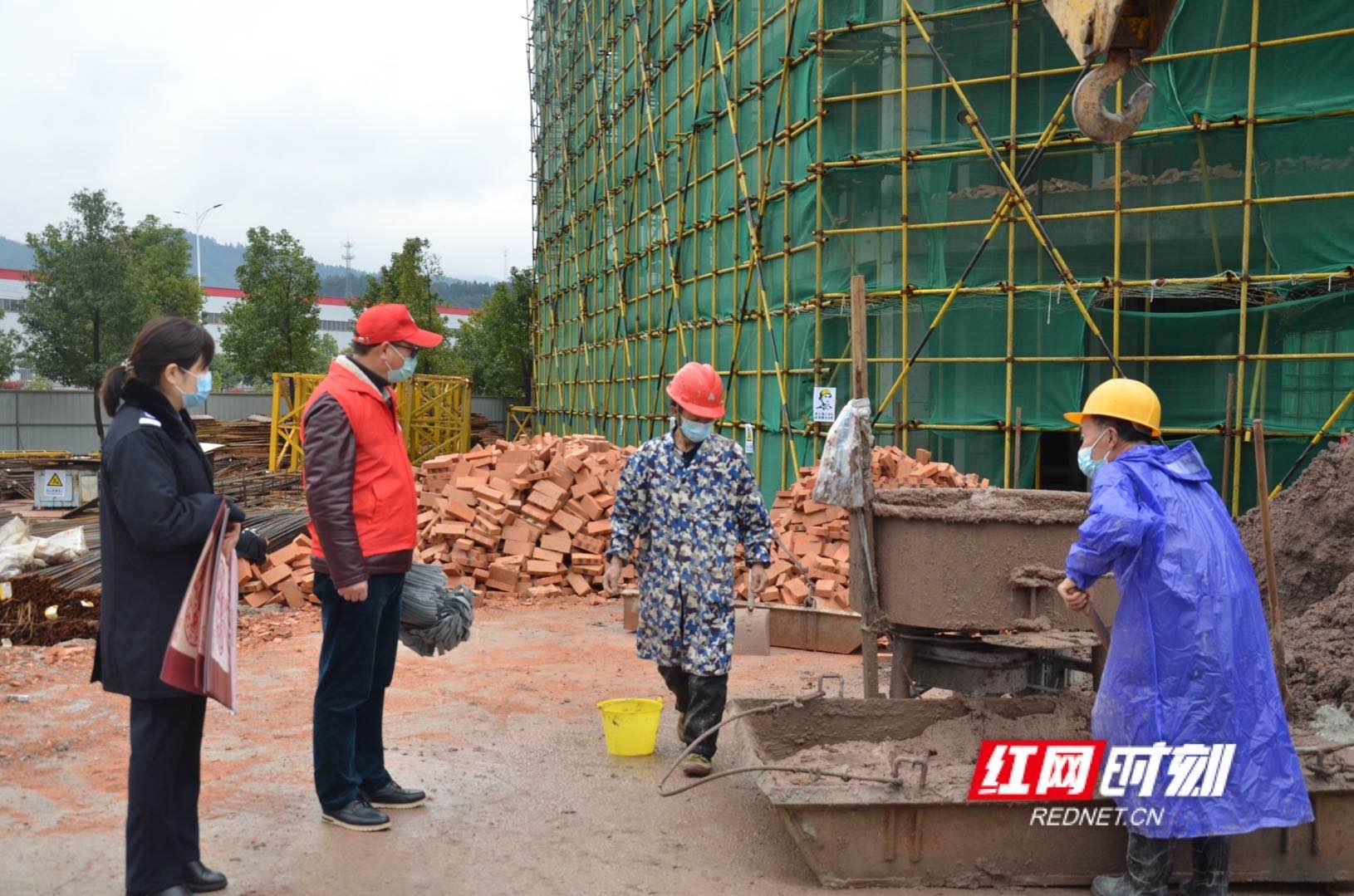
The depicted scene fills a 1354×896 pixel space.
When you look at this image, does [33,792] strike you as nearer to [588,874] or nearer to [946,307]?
[588,874]

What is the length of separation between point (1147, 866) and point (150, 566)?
3430 mm

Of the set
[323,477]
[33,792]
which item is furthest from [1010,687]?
[33,792]

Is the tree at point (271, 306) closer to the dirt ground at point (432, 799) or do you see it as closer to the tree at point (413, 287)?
the tree at point (413, 287)

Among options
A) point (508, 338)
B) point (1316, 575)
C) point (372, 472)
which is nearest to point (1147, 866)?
point (372, 472)

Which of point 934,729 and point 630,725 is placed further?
point 630,725

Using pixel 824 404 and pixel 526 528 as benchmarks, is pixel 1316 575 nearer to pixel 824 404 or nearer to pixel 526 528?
pixel 824 404

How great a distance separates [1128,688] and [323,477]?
296 centimetres

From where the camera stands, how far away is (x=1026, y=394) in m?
12.3

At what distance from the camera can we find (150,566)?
3676mm

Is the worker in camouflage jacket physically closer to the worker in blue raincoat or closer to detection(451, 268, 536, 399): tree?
the worker in blue raincoat

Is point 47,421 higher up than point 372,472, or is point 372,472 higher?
point 372,472

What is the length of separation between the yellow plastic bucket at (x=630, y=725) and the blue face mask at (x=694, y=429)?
1388 mm

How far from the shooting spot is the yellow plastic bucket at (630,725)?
18.7 feet

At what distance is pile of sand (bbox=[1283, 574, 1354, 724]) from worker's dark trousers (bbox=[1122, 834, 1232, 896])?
1.70 meters
